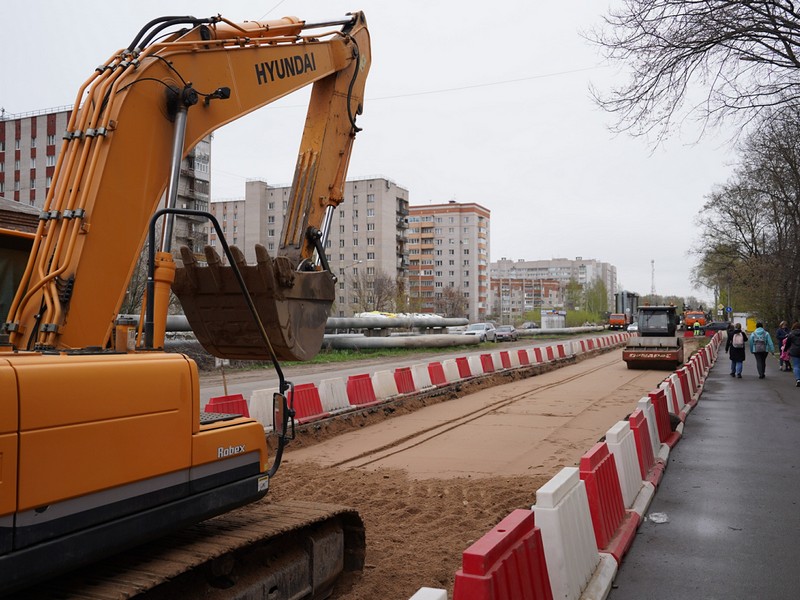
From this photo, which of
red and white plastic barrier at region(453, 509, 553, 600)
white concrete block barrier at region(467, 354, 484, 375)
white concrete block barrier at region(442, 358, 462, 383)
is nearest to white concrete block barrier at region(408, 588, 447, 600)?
red and white plastic barrier at region(453, 509, 553, 600)

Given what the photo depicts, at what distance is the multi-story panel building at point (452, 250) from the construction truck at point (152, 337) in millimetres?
123925

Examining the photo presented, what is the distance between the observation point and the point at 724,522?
718cm

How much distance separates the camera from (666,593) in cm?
532

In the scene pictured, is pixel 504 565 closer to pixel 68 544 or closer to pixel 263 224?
pixel 68 544

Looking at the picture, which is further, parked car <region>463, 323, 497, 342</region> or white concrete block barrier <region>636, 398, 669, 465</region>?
parked car <region>463, 323, 497, 342</region>

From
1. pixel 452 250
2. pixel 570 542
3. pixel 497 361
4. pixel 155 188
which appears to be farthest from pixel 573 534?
pixel 452 250

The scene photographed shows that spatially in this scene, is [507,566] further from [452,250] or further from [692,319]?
[452,250]

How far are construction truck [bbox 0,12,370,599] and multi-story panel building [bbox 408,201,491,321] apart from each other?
12393 centimetres

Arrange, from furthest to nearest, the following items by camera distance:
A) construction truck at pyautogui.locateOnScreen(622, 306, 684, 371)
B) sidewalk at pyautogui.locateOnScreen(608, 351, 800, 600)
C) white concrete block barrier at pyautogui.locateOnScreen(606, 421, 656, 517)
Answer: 1. construction truck at pyautogui.locateOnScreen(622, 306, 684, 371)
2. white concrete block barrier at pyautogui.locateOnScreen(606, 421, 656, 517)
3. sidewalk at pyautogui.locateOnScreen(608, 351, 800, 600)

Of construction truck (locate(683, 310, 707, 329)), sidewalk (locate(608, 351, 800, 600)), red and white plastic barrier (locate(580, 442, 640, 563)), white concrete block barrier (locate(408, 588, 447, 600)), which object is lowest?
sidewalk (locate(608, 351, 800, 600))

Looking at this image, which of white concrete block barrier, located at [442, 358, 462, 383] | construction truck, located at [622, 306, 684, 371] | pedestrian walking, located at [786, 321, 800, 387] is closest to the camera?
white concrete block barrier, located at [442, 358, 462, 383]

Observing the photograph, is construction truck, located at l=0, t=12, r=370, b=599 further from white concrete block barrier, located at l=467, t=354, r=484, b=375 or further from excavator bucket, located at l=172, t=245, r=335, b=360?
white concrete block barrier, located at l=467, t=354, r=484, b=375

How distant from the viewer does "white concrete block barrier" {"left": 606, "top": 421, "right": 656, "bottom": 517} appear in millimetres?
7125

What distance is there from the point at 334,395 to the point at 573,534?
28.6ft
